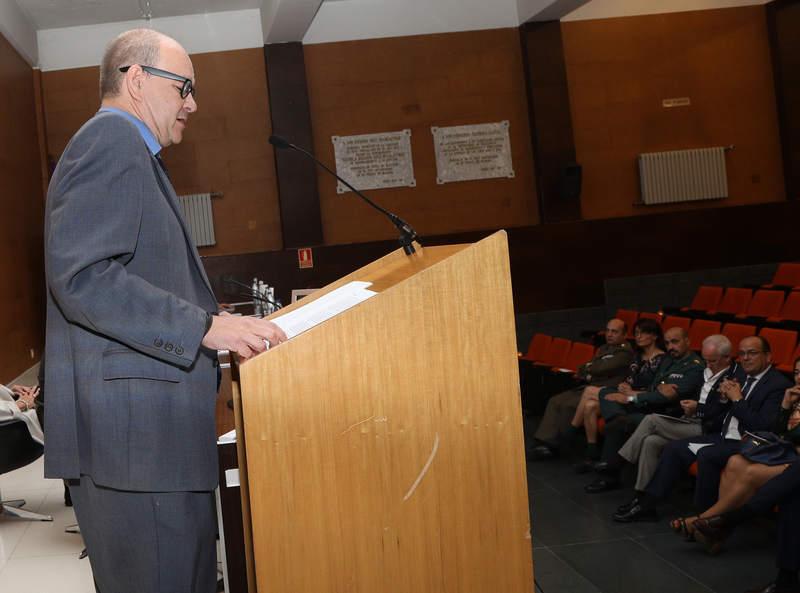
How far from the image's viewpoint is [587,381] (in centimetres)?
694

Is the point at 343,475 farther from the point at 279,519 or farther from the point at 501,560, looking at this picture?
the point at 501,560

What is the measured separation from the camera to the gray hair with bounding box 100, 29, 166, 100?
158cm

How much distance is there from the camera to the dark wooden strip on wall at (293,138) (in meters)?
11.9

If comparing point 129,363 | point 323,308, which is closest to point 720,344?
point 323,308

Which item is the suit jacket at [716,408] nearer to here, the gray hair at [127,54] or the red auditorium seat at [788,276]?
the gray hair at [127,54]

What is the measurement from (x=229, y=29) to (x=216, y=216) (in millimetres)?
2426

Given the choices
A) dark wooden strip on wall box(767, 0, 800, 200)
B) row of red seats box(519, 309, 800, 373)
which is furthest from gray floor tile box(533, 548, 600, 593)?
dark wooden strip on wall box(767, 0, 800, 200)

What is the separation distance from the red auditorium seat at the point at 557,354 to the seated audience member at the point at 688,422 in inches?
108

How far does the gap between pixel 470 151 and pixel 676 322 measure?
178 inches

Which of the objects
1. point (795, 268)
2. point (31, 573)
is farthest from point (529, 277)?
point (31, 573)

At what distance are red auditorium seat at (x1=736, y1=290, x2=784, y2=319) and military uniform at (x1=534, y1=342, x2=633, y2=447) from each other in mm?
2663

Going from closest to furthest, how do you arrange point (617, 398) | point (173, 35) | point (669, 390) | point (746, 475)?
1. point (746, 475)
2. point (669, 390)
3. point (617, 398)
4. point (173, 35)

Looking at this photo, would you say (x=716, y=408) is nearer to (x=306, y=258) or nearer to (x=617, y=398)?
(x=617, y=398)

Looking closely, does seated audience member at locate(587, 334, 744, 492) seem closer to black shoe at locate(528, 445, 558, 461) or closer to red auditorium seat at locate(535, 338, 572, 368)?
black shoe at locate(528, 445, 558, 461)
